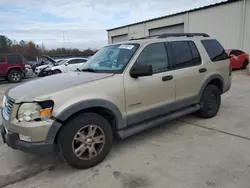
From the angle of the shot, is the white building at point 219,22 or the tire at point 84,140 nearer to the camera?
the tire at point 84,140

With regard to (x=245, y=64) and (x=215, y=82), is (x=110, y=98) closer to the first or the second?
(x=215, y=82)

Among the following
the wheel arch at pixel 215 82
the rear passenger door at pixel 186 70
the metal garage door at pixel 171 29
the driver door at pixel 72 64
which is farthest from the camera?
the metal garage door at pixel 171 29

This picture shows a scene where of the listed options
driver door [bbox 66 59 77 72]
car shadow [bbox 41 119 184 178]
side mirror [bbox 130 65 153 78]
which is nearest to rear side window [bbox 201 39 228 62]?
car shadow [bbox 41 119 184 178]

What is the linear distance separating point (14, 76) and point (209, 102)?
14.4 meters

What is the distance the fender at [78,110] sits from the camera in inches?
111

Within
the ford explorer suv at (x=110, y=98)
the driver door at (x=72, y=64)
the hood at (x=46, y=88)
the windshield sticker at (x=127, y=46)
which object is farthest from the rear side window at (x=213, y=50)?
the driver door at (x=72, y=64)

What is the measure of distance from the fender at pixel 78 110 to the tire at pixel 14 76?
567 inches

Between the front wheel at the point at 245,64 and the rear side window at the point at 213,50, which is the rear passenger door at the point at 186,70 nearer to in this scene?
the rear side window at the point at 213,50

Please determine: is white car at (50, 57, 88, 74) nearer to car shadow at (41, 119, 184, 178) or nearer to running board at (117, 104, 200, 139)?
car shadow at (41, 119, 184, 178)

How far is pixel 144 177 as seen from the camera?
2.93 metres

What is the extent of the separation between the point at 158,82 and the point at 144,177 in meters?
1.59

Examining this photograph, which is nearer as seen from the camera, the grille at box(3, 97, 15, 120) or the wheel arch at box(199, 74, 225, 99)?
the grille at box(3, 97, 15, 120)

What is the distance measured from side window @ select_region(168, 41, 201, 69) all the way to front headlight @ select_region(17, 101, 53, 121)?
240 centimetres

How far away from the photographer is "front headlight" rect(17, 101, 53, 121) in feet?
9.14
